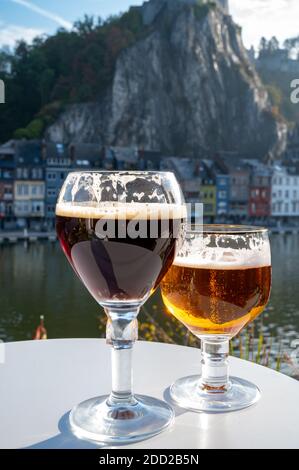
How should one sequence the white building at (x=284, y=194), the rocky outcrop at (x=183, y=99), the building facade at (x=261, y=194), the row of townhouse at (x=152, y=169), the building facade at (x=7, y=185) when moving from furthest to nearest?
the rocky outcrop at (x=183, y=99) < the white building at (x=284, y=194) < the building facade at (x=261, y=194) < the row of townhouse at (x=152, y=169) < the building facade at (x=7, y=185)

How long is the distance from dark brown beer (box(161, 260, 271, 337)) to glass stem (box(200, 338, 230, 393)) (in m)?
0.02

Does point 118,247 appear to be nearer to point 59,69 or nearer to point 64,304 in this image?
point 64,304

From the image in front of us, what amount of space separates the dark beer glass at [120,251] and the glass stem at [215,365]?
12cm

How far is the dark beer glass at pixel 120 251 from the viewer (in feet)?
2.27

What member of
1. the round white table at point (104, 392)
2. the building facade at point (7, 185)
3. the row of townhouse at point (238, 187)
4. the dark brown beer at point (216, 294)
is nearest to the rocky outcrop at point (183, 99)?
the row of townhouse at point (238, 187)

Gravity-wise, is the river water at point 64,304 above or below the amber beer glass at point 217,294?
below

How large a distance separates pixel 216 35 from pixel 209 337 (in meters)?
43.4

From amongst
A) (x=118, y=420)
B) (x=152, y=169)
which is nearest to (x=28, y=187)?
(x=152, y=169)

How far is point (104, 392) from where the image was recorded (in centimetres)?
85

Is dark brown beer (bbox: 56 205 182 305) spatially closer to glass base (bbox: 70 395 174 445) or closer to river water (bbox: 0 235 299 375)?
glass base (bbox: 70 395 174 445)

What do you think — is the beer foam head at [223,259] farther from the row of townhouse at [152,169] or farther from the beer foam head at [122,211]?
the row of townhouse at [152,169]

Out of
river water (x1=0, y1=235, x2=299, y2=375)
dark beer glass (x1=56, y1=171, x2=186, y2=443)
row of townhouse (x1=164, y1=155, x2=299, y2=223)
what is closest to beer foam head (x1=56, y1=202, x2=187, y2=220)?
dark beer glass (x1=56, y1=171, x2=186, y2=443)

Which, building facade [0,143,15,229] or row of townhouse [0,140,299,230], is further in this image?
row of townhouse [0,140,299,230]

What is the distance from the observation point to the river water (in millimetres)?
10250
